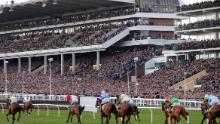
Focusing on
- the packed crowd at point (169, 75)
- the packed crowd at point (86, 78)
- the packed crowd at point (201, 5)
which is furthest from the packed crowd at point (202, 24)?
the packed crowd at point (86, 78)

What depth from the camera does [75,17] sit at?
233 ft

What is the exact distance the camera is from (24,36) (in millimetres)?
77688

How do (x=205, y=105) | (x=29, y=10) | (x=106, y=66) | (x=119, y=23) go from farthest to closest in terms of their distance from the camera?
(x=29, y=10)
(x=119, y=23)
(x=106, y=66)
(x=205, y=105)

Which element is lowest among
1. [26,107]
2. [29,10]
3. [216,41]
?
[26,107]

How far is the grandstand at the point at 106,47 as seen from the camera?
171 feet

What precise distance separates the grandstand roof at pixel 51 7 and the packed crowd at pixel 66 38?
2.20 m

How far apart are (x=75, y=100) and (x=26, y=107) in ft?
25.8

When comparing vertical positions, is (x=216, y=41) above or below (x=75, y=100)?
Result: above

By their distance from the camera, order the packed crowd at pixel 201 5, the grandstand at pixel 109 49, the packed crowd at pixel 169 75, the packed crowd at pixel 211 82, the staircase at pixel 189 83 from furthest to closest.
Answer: the packed crowd at pixel 201 5
the grandstand at pixel 109 49
the packed crowd at pixel 169 75
the staircase at pixel 189 83
the packed crowd at pixel 211 82

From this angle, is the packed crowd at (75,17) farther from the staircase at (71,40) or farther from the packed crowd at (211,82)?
the packed crowd at (211,82)

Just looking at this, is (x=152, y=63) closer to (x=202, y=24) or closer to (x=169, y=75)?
(x=202, y=24)

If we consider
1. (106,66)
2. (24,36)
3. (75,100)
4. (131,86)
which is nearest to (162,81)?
(131,86)

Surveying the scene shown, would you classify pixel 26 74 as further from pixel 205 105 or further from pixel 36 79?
pixel 205 105

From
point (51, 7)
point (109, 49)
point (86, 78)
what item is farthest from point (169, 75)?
point (51, 7)
